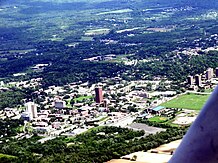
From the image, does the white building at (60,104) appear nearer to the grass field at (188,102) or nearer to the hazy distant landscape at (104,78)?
the hazy distant landscape at (104,78)

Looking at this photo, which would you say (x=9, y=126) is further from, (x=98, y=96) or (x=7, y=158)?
(x=7, y=158)

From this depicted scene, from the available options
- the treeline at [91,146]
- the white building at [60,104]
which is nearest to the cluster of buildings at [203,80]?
the white building at [60,104]

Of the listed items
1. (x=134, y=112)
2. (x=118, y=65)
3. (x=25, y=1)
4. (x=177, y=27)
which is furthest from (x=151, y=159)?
(x=25, y=1)

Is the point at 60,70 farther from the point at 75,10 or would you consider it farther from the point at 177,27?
the point at 75,10

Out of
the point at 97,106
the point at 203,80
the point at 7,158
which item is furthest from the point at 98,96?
the point at 7,158

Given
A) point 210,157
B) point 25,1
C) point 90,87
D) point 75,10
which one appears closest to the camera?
point 210,157

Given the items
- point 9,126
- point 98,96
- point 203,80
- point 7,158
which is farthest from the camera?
point 203,80
